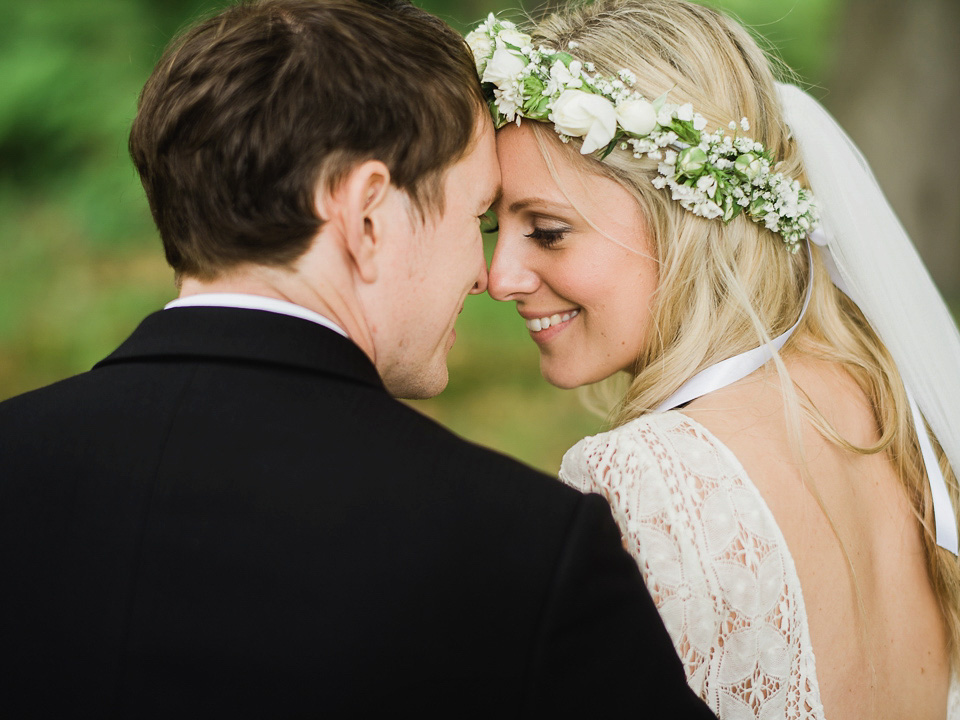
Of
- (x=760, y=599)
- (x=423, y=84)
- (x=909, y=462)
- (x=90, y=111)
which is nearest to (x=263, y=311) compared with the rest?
(x=423, y=84)

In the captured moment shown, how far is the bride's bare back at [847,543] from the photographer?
223 centimetres

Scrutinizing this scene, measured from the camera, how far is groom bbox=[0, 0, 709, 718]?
5.11 feet

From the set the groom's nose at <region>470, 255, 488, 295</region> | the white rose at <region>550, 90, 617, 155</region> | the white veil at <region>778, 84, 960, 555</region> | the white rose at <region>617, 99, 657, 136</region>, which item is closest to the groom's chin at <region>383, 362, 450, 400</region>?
the groom's nose at <region>470, 255, 488, 295</region>

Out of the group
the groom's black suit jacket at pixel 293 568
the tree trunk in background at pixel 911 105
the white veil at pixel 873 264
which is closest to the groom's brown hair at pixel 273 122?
the groom's black suit jacket at pixel 293 568

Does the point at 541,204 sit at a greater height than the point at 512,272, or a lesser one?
greater

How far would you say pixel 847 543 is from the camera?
7.66 feet

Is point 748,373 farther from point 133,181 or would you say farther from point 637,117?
point 133,181

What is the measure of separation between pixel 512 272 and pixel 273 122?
4.16 feet

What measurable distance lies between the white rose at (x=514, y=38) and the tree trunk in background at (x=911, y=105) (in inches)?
253

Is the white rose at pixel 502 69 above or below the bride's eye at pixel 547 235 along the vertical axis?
above

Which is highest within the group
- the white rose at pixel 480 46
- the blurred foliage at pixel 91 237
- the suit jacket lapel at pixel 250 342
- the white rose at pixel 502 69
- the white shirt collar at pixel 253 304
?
the white rose at pixel 480 46

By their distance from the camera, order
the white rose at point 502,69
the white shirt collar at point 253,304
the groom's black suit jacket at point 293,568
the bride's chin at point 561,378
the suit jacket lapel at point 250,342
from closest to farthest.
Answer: the groom's black suit jacket at point 293,568
the suit jacket lapel at point 250,342
the white shirt collar at point 253,304
the white rose at point 502,69
the bride's chin at point 561,378

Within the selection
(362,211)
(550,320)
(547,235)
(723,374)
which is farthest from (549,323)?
(362,211)

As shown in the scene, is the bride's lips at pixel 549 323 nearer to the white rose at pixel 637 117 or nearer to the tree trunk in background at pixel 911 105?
the white rose at pixel 637 117
